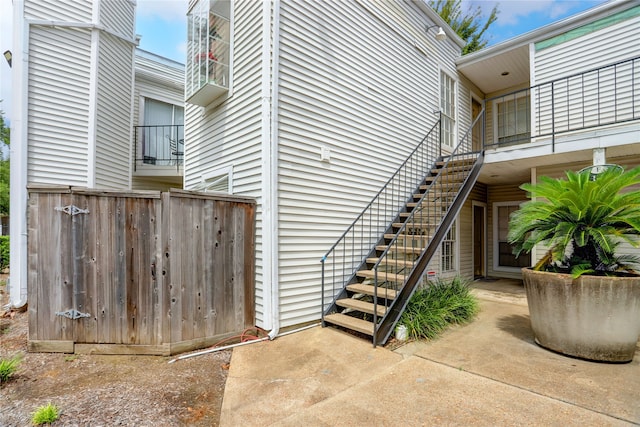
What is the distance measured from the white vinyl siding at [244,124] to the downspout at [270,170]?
0.12 meters

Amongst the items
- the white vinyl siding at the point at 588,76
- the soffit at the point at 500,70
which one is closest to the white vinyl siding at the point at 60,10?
the soffit at the point at 500,70

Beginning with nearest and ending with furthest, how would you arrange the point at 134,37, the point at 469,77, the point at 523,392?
the point at 523,392, the point at 134,37, the point at 469,77

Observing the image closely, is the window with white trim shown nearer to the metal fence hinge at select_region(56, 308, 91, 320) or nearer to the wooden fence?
the wooden fence

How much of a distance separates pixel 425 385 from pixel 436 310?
176 cm

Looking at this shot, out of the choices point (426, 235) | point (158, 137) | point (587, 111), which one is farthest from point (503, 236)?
point (158, 137)

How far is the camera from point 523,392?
249cm

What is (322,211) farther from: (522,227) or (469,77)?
(469,77)

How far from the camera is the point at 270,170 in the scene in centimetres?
387

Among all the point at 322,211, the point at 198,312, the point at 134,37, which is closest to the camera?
the point at 198,312

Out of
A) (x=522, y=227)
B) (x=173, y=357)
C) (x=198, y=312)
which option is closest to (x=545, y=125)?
(x=522, y=227)

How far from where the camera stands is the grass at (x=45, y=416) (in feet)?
7.02

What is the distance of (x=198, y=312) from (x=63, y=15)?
20.9 ft

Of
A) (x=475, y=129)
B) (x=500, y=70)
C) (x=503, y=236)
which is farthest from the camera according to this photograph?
(x=475, y=129)

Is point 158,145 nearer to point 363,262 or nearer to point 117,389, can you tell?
point 363,262
